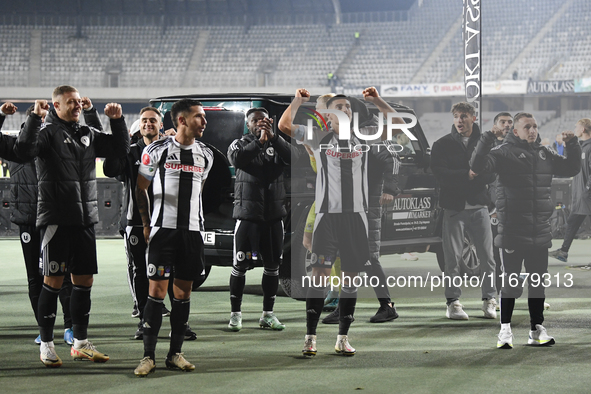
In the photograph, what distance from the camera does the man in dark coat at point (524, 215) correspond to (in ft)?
18.5

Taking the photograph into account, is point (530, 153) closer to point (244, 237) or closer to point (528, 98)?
point (244, 237)

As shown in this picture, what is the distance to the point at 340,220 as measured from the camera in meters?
5.40

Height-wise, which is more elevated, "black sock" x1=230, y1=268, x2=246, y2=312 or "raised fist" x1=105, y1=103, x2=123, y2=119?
"raised fist" x1=105, y1=103, x2=123, y2=119

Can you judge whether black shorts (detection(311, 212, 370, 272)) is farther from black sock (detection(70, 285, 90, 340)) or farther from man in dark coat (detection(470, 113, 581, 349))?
black sock (detection(70, 285, 90, 340))

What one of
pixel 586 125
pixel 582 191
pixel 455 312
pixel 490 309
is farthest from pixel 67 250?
pixel 582 191

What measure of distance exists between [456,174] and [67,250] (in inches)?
140

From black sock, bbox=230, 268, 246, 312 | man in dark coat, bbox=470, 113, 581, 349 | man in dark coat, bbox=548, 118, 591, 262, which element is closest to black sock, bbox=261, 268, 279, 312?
black sock, bbox=230, 268, 246, 312

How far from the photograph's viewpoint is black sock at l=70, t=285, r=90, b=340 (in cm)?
518

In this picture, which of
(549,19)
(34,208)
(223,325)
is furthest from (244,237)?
(549,19)

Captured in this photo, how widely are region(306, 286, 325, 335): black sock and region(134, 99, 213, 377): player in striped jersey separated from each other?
3.04 feet

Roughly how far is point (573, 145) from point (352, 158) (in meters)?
1.89

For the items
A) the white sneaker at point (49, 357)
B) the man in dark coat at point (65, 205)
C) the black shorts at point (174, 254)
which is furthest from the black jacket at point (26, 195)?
the black shorts at point (174, 254)

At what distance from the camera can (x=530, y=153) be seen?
573 centimetres

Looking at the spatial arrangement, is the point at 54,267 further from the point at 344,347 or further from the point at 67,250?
the point at 344,347
